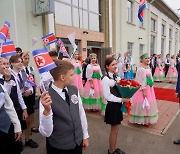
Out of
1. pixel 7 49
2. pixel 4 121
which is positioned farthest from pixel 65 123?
pixel 7 49

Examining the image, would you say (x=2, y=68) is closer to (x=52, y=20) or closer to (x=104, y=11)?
(x=52, y=20)

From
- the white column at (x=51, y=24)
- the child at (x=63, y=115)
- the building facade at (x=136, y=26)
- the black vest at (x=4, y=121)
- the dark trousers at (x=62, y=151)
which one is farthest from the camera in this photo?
the building facade at (x=136, y=26)

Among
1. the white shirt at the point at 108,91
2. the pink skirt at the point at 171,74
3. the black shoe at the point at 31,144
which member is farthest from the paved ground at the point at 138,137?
the pink skirt at the point at 171,74

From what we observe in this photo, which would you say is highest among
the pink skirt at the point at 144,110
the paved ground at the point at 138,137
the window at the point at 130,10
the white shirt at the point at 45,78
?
the window at the point at 130,10

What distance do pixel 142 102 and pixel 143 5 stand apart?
872 centimetres

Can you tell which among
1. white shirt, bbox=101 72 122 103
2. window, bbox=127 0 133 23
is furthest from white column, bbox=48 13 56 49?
window, bbox=127 0 133 23

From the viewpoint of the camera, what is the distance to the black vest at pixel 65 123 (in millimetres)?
1787

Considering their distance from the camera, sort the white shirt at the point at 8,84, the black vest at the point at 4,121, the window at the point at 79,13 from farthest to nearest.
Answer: the window at the point at 79,13, the white shirt at the point at 8,84, the black vest at the point at 4,121

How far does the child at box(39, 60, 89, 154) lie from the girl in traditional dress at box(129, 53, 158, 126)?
8.48 ft

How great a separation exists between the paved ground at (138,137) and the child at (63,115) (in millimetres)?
1683

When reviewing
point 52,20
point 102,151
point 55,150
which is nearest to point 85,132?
point 55,150

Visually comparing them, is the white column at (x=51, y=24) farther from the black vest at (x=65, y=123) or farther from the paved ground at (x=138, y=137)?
the black vest at (x=65, y=123)

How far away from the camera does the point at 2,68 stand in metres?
2.38

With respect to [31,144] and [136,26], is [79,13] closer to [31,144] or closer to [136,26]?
[136,26]
